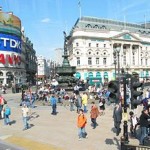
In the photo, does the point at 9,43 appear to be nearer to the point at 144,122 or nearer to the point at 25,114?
the point at 25,114

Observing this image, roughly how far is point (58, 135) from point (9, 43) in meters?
76.3

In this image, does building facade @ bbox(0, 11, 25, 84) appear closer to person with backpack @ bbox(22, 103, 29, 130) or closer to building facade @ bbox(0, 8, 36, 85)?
building facade @ bbox(0, 8, 36, 85)

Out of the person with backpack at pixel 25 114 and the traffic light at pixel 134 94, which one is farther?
the person with backpack at pixel 25 114

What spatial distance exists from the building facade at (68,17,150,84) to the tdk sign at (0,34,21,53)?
65.3ft

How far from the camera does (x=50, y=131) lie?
781 inches

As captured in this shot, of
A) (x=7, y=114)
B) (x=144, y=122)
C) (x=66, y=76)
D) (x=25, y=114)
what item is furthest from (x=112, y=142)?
(x=66, y=76)

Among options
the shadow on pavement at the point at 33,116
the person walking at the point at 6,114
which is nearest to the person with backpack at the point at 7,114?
the person walking at the point at 6,114

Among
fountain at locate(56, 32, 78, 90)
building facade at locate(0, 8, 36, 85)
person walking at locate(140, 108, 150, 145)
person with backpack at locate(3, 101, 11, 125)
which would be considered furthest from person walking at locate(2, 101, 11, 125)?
building facade at locate(0, 8, 36, 85)

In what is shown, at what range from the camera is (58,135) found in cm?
1855

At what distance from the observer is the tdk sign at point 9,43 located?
90.0m

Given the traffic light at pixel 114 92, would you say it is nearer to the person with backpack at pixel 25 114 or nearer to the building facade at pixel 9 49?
the person with backpack at pixel 25 114

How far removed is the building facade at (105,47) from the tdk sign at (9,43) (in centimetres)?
1989

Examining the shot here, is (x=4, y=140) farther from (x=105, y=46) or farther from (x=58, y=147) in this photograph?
(x=105, y=46)

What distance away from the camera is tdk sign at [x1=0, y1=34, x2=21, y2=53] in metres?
90.0
